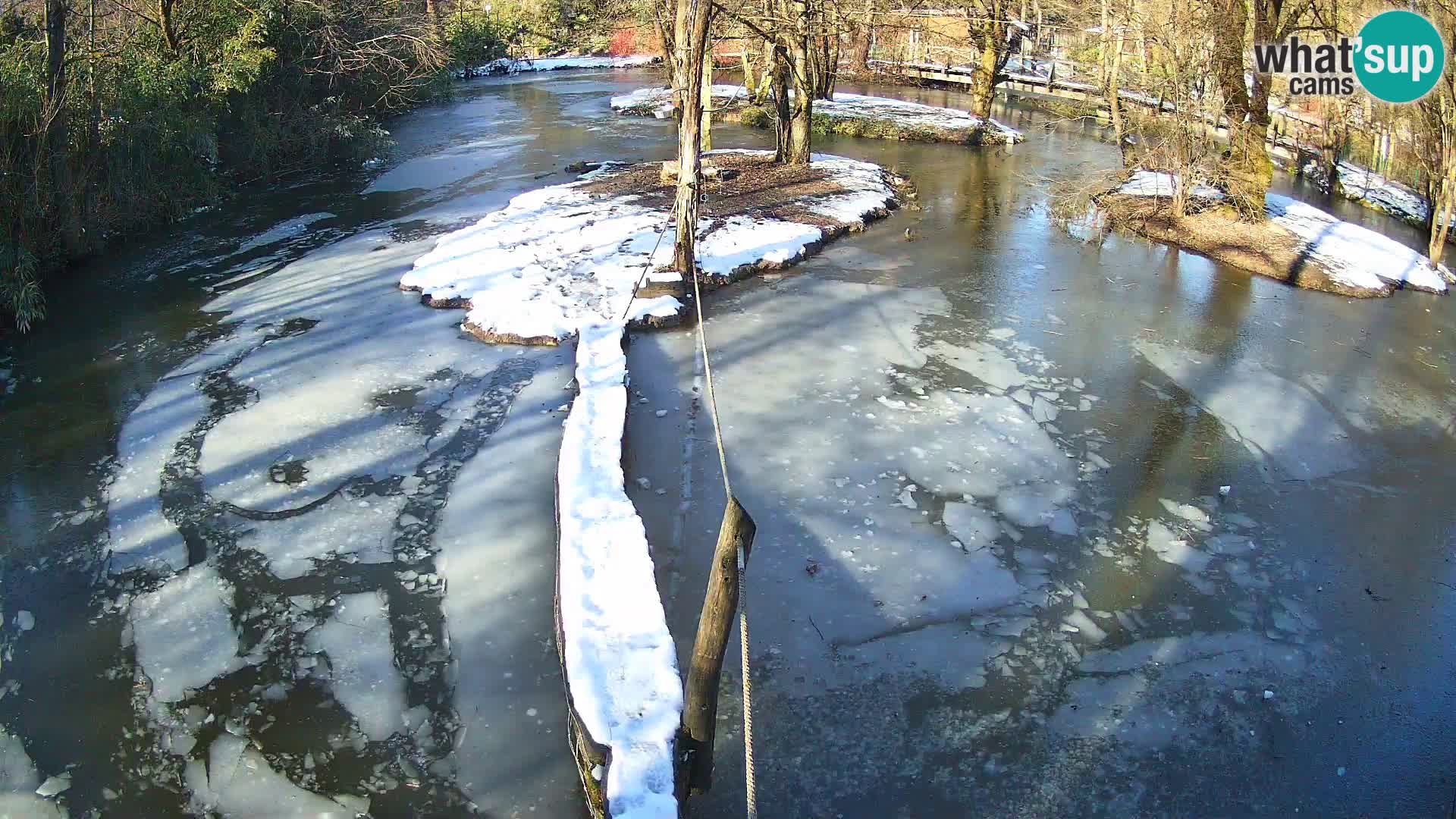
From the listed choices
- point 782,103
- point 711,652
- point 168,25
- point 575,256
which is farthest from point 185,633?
point 782,103

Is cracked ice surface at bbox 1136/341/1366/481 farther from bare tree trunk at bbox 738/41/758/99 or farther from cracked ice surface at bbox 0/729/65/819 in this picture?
bare tree trunk at bbox 738/41/758/99

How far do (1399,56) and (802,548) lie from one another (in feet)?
39.5

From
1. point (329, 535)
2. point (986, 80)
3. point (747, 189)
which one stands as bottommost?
point (329, 535)

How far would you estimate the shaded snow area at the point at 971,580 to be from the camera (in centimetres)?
468

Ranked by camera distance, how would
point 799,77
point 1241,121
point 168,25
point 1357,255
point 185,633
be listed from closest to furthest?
1. point 185,633
2. point 1357,255
3. point 1241,121
4. point 168,25
5. point 799,77

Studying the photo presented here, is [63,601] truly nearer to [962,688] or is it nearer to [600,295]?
[962,688]

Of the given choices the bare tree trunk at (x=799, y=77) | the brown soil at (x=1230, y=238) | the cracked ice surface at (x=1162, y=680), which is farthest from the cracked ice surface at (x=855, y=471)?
the bare tree trunk at (x=799, y=77)

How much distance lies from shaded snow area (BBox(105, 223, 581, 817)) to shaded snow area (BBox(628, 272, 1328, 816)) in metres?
1.00

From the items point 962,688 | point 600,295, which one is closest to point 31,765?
point 962,688

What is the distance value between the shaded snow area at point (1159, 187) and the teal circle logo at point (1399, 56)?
241cm

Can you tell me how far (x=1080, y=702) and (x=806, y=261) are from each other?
26.4 ft

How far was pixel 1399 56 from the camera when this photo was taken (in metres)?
12.8

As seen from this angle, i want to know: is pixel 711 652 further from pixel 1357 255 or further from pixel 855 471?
pixel 1357 255

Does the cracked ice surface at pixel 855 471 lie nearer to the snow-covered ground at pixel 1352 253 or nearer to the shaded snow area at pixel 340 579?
the shaded snow area at pixel 340 579
